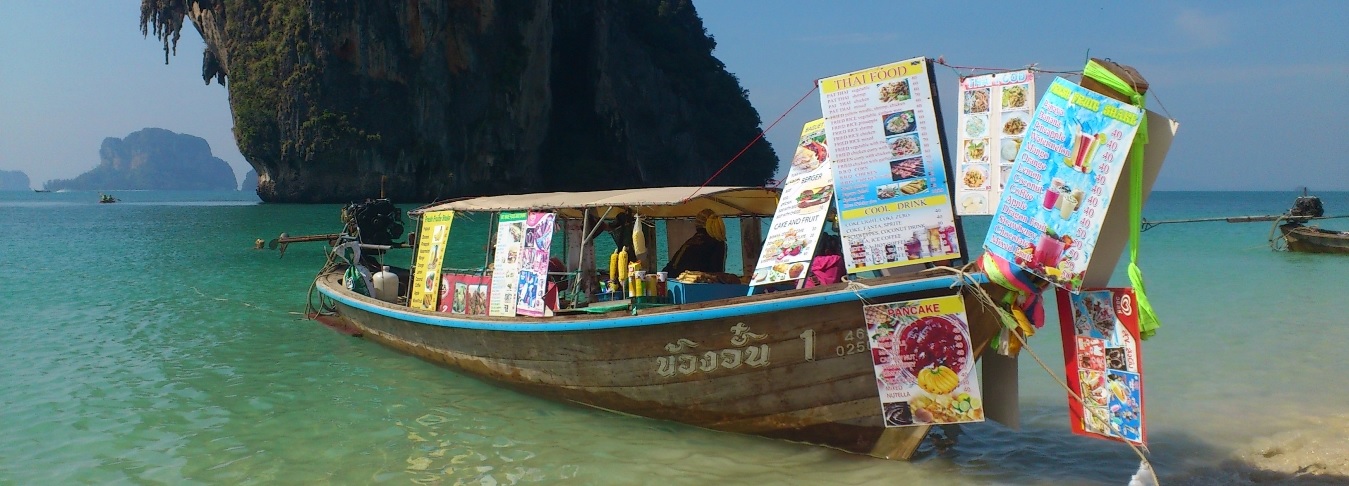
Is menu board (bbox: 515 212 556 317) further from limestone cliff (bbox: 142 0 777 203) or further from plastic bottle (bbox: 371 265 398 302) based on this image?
limestone cliff (bbox: 142 0 777 203)

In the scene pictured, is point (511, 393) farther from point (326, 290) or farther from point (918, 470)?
point (326, 290)

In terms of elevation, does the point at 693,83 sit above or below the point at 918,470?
above

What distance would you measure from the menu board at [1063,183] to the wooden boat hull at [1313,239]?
24138mm

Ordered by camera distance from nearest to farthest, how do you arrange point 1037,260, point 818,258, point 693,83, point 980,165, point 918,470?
point 1037,260 → point 980,165 → point 918,470 → point 818,258 → point 693,83

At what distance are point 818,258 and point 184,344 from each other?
9.74 metres

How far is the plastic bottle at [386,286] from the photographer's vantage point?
1266 centimetres

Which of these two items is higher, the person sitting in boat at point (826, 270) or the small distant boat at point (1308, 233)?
the person sitting in boat at point (826, 270)

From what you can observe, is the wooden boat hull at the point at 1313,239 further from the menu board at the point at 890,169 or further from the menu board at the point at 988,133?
the menu board at the point at 890,169

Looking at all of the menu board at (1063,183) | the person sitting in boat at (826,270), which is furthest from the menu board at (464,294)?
the menu board at (1063,183)

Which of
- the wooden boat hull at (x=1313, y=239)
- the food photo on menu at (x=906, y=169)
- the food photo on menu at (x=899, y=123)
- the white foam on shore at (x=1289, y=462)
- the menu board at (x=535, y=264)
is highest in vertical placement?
the food photo on menu at (x=899, y=123)

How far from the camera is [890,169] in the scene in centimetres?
623

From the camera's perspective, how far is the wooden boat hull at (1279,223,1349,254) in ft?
77.9

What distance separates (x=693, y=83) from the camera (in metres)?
75.7

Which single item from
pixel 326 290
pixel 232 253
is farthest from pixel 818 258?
pixel 232 253
